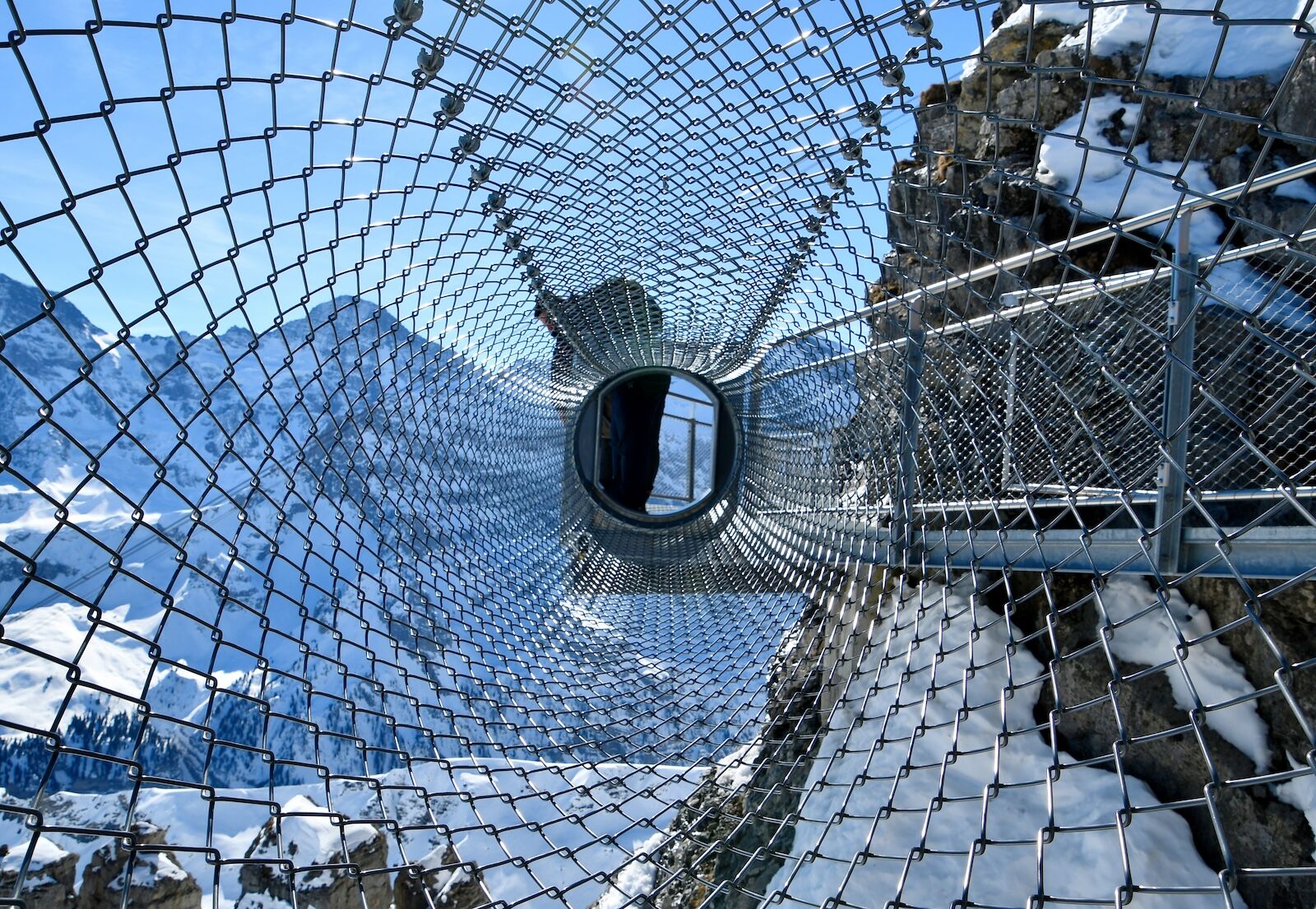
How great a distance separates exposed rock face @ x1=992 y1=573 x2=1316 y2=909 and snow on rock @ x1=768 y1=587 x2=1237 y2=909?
0.10 metres

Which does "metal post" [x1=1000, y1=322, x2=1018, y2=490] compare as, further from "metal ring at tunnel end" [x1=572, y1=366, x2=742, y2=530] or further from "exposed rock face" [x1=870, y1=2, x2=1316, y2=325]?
"metal ring at tunnel end" [x1=572, y1=366, x2=742, y2=530]

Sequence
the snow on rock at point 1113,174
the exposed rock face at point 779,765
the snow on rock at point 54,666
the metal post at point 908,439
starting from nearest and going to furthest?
1. the metal post at point 908,439
2. the exposed rock face at point 779,765
3. the snow on rock at point 1113,174
4. the snow on rock at point 54,666

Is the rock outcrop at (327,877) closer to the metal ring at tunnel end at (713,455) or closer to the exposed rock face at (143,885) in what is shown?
the exposed rock face at (143,885)

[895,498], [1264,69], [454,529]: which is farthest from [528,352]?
[1264,69]

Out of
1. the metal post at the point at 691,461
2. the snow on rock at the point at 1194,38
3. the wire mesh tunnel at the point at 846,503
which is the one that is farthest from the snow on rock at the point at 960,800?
the metal post at the point at 691,461

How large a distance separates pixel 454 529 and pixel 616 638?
1.51 metres

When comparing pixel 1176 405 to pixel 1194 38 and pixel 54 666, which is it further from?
pixel 54 666

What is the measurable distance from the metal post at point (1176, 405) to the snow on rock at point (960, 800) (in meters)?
0.54

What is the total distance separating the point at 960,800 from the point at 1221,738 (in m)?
1.11

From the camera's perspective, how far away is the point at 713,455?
1019 cm

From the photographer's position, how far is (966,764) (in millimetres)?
3711

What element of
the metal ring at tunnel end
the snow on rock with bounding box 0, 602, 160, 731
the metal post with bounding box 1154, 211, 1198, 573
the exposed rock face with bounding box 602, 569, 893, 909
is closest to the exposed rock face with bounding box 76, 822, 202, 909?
the exposed rock face with bounding box 602, 569, 893, 909

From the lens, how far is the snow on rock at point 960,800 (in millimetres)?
2932

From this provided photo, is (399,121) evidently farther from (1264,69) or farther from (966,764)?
(1264,69)
